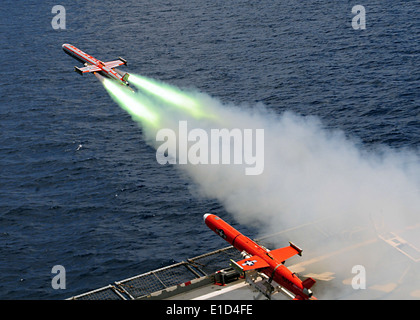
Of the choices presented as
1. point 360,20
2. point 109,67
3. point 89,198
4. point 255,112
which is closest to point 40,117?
point 109,67

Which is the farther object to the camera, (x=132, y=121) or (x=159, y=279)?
(x=132, y=121)

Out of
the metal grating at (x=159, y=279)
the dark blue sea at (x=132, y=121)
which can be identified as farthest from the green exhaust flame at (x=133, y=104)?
the metal grating at (x=159, y=279)

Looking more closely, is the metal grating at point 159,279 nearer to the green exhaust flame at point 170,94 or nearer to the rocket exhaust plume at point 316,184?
the rocket exhaust plume at point 316,184

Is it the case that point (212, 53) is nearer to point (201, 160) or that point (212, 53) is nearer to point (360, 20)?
point (360, 20)

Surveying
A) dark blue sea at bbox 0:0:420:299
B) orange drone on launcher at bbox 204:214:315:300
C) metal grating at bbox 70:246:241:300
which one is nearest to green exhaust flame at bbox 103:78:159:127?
dark blue sea at bbox 0:0:420:299

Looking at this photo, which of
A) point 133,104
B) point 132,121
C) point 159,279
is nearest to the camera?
point 159,279

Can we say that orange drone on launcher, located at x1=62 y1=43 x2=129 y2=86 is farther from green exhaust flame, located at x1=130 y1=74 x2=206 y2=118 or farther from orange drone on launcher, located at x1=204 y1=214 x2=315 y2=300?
orange drone on launcher, located at x1=204 y1=214 x2=315 y2=300

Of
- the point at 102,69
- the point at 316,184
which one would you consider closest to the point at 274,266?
the point at 316,184

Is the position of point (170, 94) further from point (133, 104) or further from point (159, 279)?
point (159, 279)
